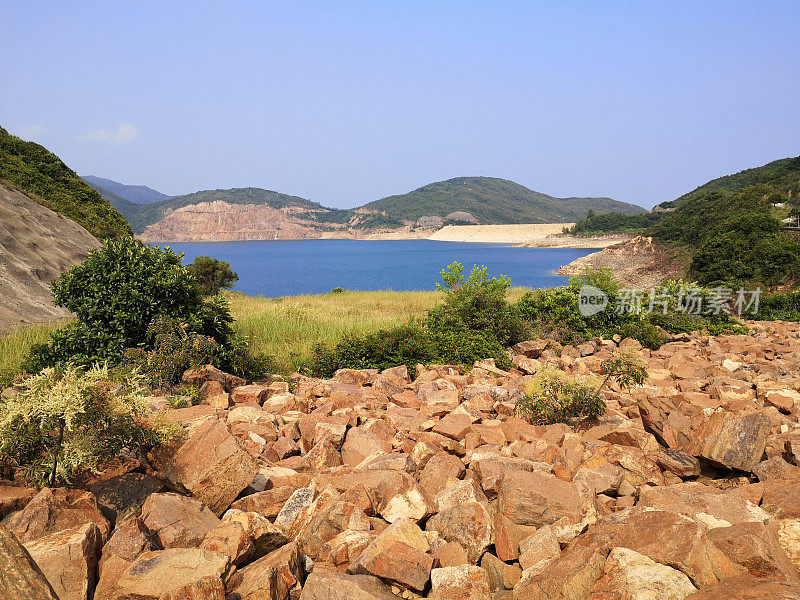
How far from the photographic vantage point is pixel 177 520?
3.50 meters

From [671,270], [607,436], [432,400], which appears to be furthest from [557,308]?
[671,270]

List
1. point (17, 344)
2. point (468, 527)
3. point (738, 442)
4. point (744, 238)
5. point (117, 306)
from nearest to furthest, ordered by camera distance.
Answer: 1. point (468, 527)
2. point (738, 442)
3. point (117, 306)
4. point (17, 344)
5. point (744, 238)

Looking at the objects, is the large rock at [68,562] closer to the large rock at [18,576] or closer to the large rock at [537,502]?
the large rock at [18,576]

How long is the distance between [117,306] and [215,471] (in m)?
5.50

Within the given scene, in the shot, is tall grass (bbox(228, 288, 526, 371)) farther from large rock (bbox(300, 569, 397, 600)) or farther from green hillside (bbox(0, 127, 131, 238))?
green hillside (bbox(0, 127, 131, 238))

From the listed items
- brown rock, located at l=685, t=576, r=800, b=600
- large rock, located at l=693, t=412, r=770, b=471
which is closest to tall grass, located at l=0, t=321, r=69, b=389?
brown rock, located at l=685, t=576, r=800, b=600

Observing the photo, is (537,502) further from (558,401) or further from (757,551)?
(558,401)

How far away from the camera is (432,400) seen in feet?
22.4

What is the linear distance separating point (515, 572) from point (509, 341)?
9021 millimetres

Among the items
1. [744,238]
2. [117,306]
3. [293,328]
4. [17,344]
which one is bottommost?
[293,328]

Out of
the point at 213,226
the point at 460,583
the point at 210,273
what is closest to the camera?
the point at 460,583

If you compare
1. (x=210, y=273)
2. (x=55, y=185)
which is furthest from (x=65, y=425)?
(x=55, y=185)

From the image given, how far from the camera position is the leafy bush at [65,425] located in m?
3.81

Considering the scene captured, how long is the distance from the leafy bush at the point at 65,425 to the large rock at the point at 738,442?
5144mm
